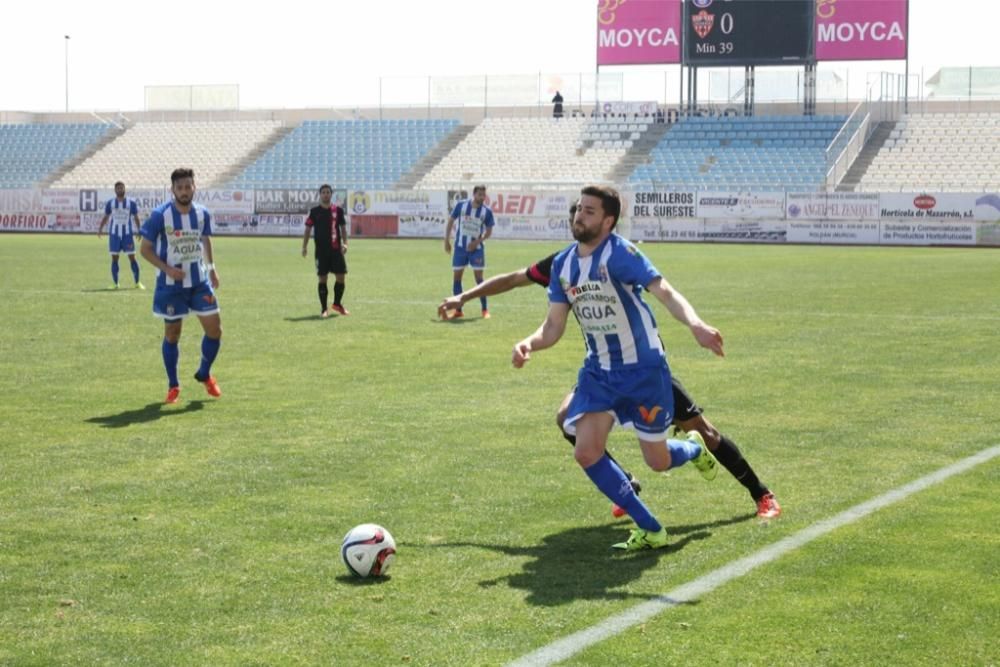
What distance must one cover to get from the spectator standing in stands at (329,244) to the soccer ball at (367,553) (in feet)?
47.7

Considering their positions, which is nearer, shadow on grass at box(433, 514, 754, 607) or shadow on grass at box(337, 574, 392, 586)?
shadow on grass at box(433, 514, 754, 607)

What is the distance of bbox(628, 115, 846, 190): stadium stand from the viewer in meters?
55.0

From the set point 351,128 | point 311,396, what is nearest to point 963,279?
point 311,396

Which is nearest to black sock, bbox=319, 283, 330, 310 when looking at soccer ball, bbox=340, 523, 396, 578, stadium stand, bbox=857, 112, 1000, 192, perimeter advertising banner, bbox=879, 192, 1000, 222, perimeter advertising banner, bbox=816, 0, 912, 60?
soccer ball, bbox=340, 523, 396, 578

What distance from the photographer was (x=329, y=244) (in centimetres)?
2155

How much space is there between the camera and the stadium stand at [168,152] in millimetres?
66312

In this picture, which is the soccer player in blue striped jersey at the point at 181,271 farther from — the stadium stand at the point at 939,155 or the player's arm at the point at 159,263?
the stadium stand at the point at 939,155

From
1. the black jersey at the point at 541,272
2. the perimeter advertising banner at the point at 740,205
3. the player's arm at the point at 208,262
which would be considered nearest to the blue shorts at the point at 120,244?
the player's arm at the point at 208,262

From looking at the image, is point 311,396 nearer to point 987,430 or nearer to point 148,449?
point 148,449

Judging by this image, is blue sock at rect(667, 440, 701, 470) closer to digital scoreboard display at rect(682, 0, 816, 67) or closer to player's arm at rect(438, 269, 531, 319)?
player's arm at rect(438, 269, 531, 319)

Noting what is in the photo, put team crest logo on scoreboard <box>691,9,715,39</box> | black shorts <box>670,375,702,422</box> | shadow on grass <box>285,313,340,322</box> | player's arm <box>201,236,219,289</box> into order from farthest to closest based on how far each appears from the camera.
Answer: team crest logo on scoreboard <box>691,9,715,39</box> → shadow on grass <box>285,313,340,322</box> → player's arm <box>201,236,219,289</box> → black shorts <box>670,375,702,422</box>

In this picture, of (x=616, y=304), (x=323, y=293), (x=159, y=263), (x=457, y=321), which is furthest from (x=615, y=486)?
(x=323, y=293)

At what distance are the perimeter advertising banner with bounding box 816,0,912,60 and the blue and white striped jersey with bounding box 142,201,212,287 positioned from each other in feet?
162

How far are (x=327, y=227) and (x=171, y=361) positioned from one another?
9.29 metres
